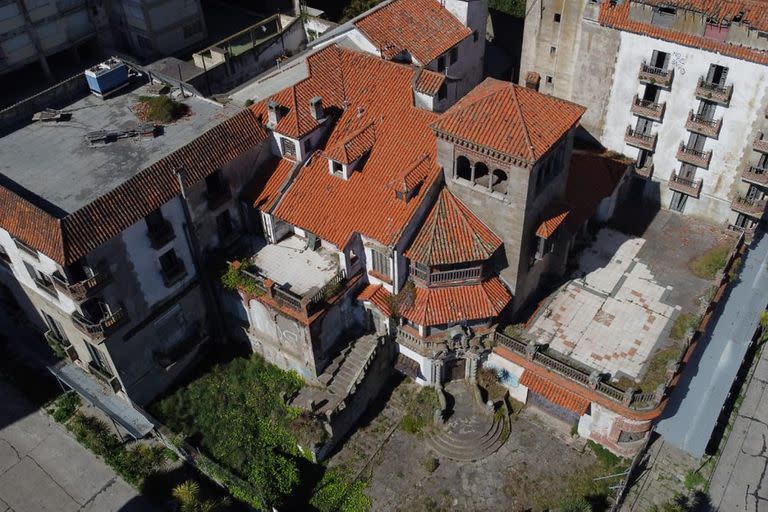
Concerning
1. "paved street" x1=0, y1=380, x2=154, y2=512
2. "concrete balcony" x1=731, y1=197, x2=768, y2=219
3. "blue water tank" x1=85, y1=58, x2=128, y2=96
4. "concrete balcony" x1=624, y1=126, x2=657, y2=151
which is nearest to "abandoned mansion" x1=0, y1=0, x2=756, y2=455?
"concrete balcony" x1=731, y1=197, x2=768, y2=219

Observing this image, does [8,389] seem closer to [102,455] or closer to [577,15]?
[102,455]

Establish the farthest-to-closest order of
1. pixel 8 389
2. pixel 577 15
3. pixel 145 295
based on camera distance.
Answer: pixel 577 15, pixel 8 389, pixel 145 295

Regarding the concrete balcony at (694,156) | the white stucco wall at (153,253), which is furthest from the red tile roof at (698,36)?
the white stucco wall at (153,253)

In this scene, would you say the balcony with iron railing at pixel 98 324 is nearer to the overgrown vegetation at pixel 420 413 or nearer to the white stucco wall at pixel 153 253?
the white stucco wall at pixel 153 253

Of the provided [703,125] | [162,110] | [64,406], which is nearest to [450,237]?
[162,110]

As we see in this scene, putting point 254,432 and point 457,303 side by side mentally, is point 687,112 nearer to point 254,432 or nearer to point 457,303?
point 457,303

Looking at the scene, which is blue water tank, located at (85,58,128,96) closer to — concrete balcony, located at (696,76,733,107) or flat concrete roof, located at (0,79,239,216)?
flat concrete roof, located at (0,79,239,216)

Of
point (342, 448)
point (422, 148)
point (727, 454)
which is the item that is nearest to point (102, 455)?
point (342, 448)
